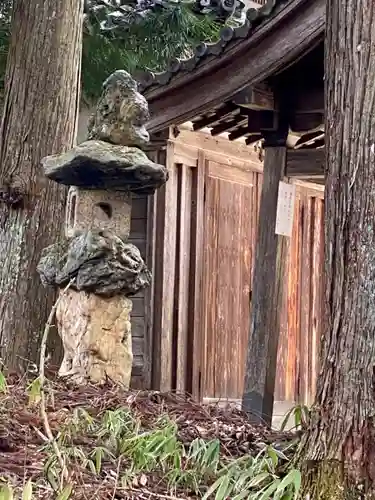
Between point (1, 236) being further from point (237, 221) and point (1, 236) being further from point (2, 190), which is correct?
point (237, 221)

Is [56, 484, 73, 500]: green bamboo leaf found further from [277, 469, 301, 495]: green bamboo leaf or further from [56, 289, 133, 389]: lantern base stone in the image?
[56, 289, 133, 389]: lantern base stone

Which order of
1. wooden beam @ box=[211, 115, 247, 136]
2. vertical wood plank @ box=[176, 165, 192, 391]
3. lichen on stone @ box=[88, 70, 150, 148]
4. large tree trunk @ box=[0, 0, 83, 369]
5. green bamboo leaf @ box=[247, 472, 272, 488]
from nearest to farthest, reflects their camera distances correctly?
green bamboo leaf @ box=[247, 472, 272, 488] → lichen on stone @ box=[88, 70, 150, 148] → large tree trunk @ box=[0, 0, 83, 369] → wooden beam @ box=[211, 115, 247, 136] → vertical wood plank @ box=[176, 165, 192, 391]

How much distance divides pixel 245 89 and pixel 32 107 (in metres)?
1.51

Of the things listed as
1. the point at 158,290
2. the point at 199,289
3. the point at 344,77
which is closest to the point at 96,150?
the point at 344,77

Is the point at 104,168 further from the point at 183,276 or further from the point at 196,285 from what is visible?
the point at 196,285

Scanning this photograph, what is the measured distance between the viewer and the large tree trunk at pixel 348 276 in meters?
3.21

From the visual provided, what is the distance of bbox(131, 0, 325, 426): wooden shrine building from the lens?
6.38 m

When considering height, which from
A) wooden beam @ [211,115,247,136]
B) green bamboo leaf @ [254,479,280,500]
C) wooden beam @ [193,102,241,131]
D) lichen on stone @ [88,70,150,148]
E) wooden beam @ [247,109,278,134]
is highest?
wooden beam @ [211,115,247,136]

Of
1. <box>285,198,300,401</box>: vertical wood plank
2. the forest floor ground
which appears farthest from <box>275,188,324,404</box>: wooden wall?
the forest floor ground

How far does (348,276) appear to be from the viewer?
131 inches

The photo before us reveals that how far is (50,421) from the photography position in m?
3.89

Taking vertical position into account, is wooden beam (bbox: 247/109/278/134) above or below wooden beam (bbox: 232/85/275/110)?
below

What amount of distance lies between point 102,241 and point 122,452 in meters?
1.61

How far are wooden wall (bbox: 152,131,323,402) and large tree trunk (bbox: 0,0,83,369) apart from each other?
200 cm
